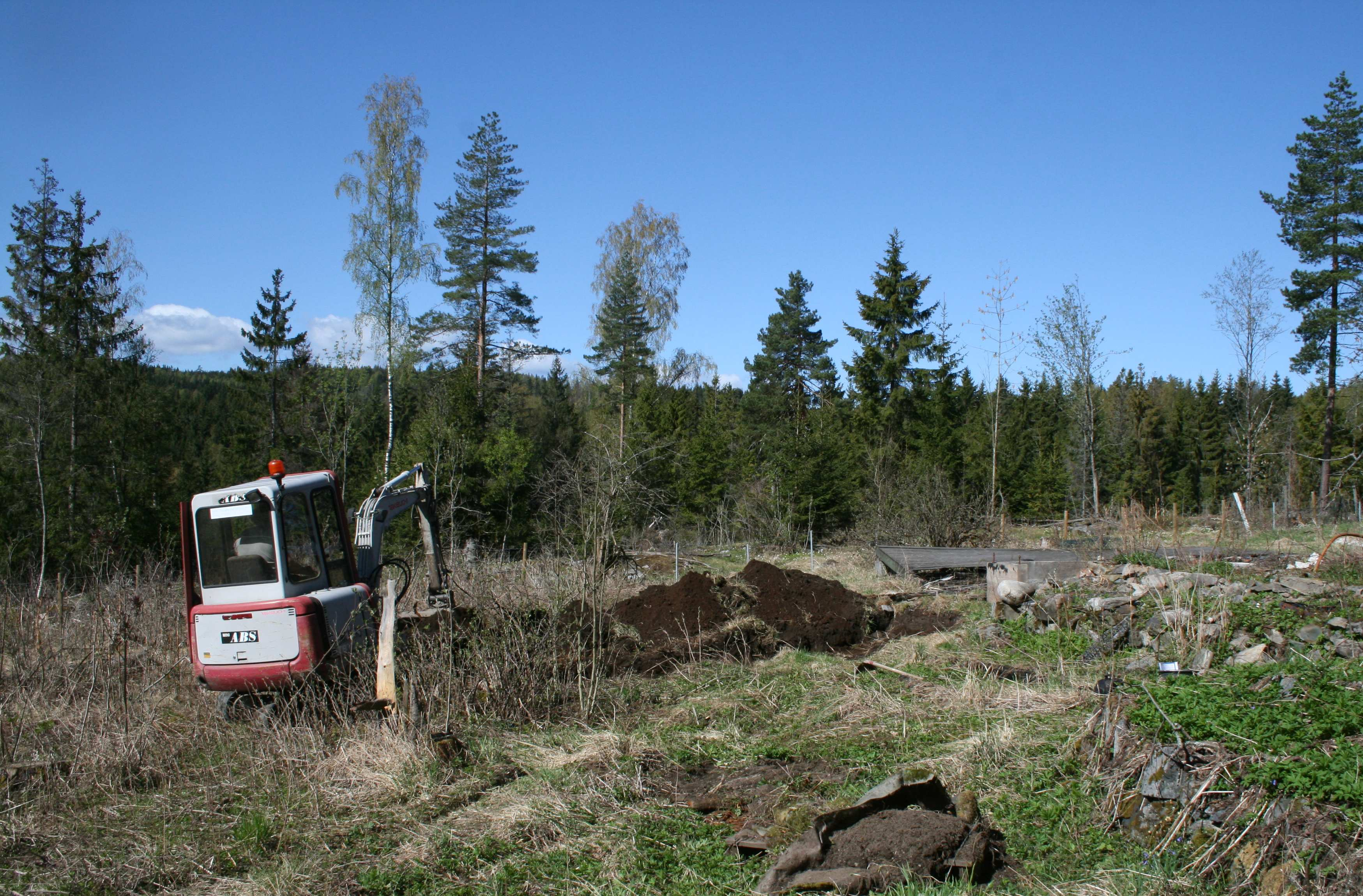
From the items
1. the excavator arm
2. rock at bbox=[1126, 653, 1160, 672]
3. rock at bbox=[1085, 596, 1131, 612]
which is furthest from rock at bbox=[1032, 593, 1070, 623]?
the excavator arm

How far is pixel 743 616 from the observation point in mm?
10883

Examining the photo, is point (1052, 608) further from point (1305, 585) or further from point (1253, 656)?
point (1253, 656)

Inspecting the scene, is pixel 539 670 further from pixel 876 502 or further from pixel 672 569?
pixel 876 502

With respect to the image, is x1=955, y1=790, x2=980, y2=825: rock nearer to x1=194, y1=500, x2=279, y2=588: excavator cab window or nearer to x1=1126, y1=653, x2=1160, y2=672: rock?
x1=1126, y1=653, x2=1160, y2=672: rock

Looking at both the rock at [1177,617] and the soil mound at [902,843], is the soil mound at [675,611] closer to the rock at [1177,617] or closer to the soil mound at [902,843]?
the rock at [1177,617]

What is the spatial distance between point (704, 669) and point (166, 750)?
485cm

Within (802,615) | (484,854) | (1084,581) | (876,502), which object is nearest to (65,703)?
(484,854)

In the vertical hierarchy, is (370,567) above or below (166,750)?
above

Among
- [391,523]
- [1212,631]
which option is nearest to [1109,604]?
[1212,631]

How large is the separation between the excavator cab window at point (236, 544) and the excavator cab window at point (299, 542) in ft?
0.43

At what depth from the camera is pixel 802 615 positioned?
11.2 metres

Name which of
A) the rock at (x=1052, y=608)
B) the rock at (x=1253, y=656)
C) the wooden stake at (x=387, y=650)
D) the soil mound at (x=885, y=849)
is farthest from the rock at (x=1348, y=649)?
the wooden stake at (x=387, y=650)

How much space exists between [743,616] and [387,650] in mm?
5105

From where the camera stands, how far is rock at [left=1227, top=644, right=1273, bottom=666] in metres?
6.61
